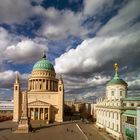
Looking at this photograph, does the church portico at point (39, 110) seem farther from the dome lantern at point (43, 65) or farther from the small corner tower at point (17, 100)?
the dome lantern at point (43, 65)

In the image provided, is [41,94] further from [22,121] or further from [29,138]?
[29,138]

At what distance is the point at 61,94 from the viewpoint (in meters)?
100

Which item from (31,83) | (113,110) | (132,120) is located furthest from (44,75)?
(132,120)

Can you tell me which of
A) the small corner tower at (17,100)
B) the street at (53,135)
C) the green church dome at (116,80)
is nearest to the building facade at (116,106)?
the green church dome at (116,80)

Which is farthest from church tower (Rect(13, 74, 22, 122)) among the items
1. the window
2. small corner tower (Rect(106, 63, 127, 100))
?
the window

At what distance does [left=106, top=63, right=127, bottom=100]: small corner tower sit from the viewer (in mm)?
→ 71125

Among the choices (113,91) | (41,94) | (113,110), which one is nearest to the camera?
(113,110)

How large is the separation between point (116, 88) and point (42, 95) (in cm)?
3916

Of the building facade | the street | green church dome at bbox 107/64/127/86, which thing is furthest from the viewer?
green church dome at bbox 107/64/127/86

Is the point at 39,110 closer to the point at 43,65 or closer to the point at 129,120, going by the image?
the point at 43,65

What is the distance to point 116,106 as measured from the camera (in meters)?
57.2

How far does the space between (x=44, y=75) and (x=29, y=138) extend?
59.5 meters

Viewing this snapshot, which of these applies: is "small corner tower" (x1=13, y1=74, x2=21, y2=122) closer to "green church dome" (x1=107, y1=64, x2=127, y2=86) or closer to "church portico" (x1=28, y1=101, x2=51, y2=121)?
"church portico" (x1=28, y1=101, x2=51, y2=121)

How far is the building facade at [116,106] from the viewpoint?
54.2 m
